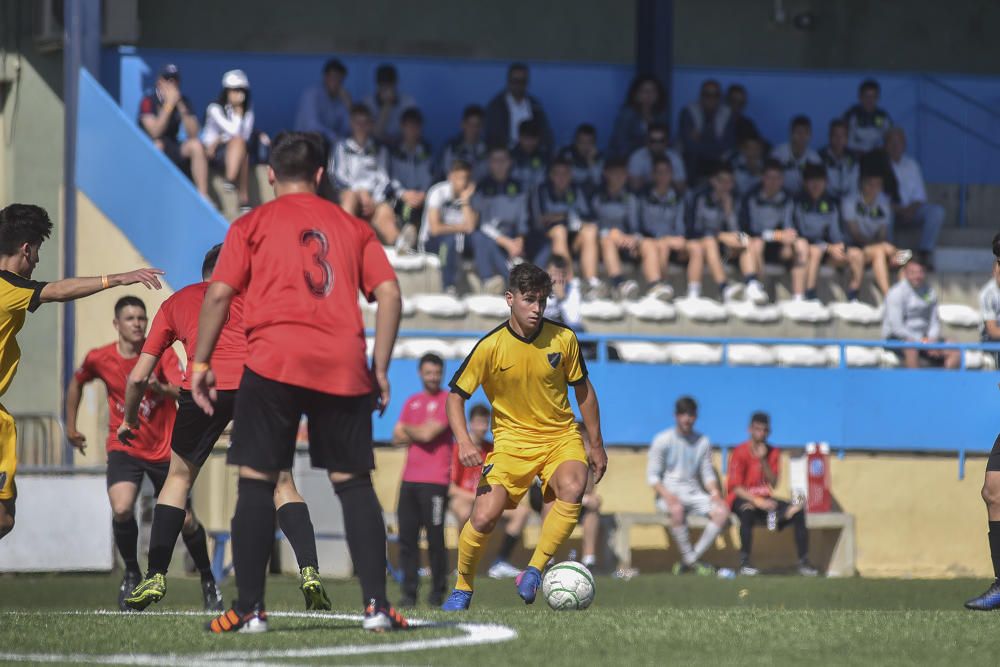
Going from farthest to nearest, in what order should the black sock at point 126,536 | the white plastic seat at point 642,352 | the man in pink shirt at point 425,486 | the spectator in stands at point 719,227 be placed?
the spectator in stands at point 719,227
the white plastic seat at point 642,352
the man in pink shirt at point 425,486
the black sock at point 126,536

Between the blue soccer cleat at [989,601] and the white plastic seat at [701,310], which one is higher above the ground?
the white plastic seat at [701,310]

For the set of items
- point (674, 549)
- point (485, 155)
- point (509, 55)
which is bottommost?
point (674, 549)

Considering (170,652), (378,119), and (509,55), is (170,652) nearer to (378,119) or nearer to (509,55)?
(378,119)

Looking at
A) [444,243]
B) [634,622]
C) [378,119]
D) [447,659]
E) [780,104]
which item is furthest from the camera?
[780,104]

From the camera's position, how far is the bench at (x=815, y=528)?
48.9 ft

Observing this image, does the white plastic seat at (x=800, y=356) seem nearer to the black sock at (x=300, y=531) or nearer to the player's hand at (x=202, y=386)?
the black sock at (x=300, y=531)

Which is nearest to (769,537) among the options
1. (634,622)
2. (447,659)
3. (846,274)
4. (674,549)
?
(674,549)

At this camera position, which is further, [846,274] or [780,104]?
[780,104]

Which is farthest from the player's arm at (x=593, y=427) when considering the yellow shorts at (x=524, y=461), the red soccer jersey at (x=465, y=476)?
the red soccer jersey at (x=465, y=476)

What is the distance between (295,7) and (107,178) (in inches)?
195

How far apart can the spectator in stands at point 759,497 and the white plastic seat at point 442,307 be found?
3.04 meters

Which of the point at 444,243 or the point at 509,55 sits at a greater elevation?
the point at 509,55

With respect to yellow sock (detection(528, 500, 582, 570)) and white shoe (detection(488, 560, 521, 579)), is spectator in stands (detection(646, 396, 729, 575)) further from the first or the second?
yellow sock (detection(528, 500, 582, 570))

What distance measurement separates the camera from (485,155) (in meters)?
17.5
